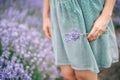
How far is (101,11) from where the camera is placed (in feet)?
7.30

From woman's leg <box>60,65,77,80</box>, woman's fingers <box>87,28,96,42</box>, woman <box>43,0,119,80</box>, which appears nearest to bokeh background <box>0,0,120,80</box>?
woman's leg <box>60,65,77,80</box>

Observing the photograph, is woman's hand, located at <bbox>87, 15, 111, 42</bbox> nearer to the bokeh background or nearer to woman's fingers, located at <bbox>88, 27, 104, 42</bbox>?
woman's fingers, located at <bbox>88, 27, 104, 42</bbox>

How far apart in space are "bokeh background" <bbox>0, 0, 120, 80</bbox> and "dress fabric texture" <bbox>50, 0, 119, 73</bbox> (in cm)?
88

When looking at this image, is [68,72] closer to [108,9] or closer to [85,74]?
[85,74]

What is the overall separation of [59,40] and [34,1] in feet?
5.32

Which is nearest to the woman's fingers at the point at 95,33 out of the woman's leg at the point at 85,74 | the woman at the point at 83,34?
the woman at the point at 83,34

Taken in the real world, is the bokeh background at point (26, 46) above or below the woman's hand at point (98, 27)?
below

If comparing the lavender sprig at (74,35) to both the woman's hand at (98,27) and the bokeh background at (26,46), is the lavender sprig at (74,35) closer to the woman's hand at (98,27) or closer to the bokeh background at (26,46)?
the woman's hand at (98,27)

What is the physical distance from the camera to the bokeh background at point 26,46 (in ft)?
10.5

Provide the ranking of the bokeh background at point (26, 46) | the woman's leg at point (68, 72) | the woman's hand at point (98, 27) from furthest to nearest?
the bokeh background at point (26, 46) → the woman's leg at point (68, 72) → the woman's hand at point (98, 27)

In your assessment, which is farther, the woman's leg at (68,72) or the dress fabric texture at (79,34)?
the woman's leg at (68,72)

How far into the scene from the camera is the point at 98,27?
2137 millimetres

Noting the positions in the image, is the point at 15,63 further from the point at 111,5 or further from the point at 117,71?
the point at 111,5

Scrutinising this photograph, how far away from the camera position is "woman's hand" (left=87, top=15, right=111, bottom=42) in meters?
2.14
